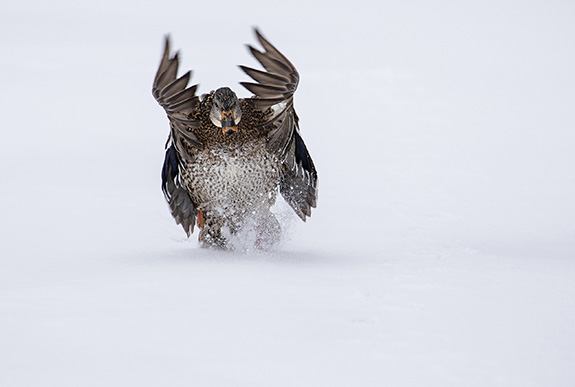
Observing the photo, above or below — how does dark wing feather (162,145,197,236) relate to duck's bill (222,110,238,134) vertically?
below

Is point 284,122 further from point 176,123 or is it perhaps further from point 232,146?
point 176,123

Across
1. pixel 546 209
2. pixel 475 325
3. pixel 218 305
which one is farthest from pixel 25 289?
pixel 546 209

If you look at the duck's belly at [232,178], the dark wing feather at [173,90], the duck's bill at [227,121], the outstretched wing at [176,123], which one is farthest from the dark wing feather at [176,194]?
the duck's bill at [227,121]

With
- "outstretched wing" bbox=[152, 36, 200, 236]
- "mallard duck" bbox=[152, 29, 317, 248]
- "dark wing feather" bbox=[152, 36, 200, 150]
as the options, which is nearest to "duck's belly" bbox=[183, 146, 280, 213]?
"mallard duck" bbox=[152, 29, 317, 248]

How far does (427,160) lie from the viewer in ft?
28.8

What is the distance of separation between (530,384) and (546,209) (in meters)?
4.16

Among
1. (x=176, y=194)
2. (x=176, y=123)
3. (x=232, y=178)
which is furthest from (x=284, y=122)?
(x=176, y=194)

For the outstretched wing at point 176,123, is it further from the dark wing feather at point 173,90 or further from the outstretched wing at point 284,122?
the outstretched wing at point 284,122

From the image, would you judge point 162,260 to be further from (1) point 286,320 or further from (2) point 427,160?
(2) point 427,160

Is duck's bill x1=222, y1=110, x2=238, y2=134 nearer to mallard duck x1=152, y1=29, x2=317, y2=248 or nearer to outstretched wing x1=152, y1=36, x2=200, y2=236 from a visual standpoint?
mallard duck x1=152, y1=29, x2=317, y2=248

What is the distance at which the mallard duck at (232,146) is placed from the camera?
4812 millimetres

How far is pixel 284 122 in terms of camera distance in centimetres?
504

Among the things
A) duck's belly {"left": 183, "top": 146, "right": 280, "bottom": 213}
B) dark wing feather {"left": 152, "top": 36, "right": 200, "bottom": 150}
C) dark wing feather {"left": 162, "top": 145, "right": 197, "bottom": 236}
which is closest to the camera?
dark wing feather {"left": 152, "top": 36, "right": 200, "bottom": 150}

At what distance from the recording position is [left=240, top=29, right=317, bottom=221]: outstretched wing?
4.81 m
